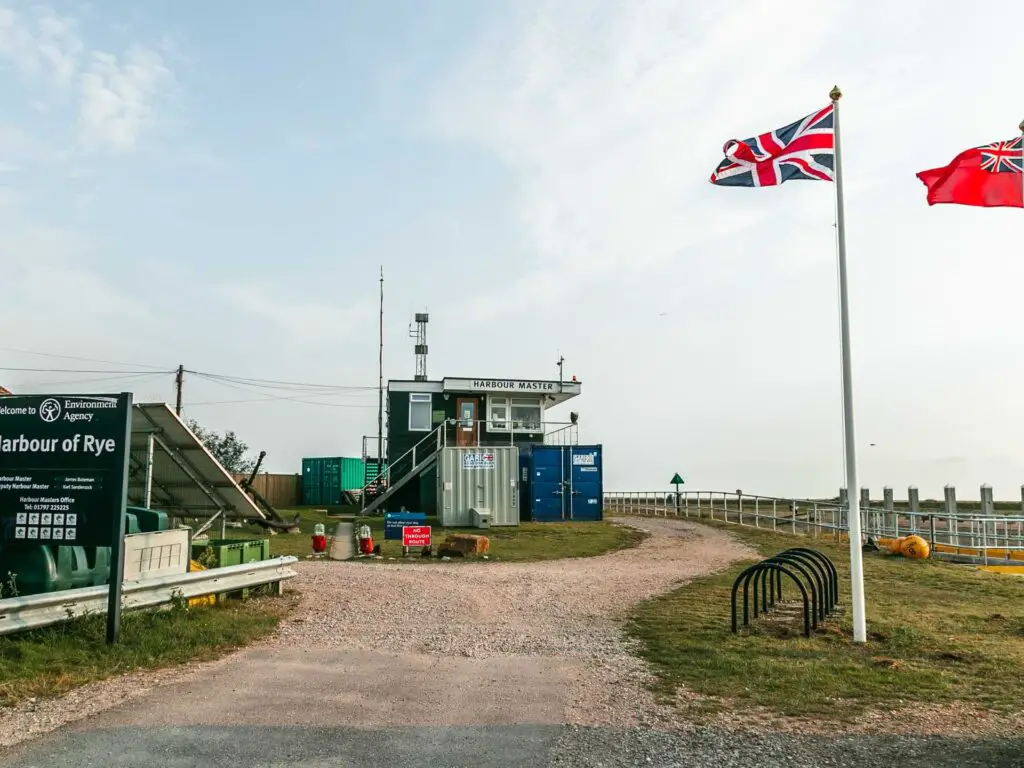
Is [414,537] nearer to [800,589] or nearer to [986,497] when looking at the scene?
[800,589]

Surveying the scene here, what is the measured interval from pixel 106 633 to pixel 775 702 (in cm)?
568

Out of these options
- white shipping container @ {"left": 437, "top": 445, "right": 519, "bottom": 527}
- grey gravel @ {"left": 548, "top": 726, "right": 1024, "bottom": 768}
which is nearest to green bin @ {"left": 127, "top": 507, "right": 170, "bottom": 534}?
grey gravel @ {"left": 548, "top": 726, "right": 1024, "bottom": 768}

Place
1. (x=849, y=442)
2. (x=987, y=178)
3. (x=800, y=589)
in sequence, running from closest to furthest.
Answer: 1. (x=849, y=442)
2. (x=987, y=178)
3. (x=800, y=589)

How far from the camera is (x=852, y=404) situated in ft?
29.5

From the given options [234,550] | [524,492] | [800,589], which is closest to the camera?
[800,589]

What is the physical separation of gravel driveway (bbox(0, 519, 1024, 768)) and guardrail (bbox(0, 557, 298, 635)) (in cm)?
93

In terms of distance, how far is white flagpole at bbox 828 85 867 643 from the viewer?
871 cm

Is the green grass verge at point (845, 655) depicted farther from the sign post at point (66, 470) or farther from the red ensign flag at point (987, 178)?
the sign post at point (66, 470)

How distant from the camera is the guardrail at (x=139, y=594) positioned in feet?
23.5

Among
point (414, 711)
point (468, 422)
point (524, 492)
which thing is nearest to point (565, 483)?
point (524, 492)

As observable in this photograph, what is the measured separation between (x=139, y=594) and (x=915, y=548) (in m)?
16.2

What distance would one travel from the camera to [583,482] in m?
29.7

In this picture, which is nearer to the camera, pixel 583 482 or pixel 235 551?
pixel 235 551

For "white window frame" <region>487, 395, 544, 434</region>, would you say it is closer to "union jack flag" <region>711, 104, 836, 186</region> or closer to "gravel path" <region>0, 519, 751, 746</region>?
"gravel path" <region>0, 519, 751, 746</region>
